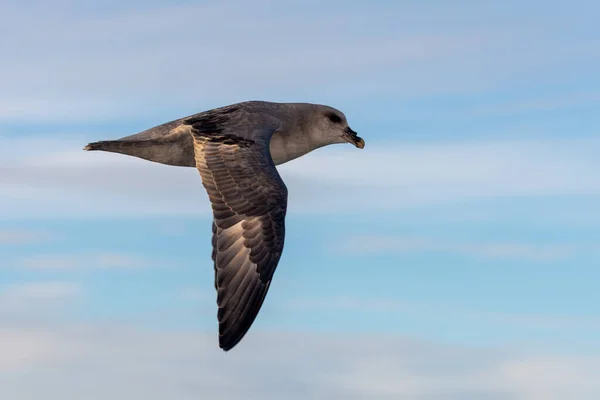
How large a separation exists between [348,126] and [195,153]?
4.41 metres

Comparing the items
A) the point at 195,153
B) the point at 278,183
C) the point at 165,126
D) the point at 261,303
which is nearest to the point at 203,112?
the point at 165,126

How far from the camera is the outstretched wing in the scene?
1455 cm

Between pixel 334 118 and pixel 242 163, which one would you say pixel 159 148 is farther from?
pixel 334 118

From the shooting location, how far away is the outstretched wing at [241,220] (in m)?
14.6

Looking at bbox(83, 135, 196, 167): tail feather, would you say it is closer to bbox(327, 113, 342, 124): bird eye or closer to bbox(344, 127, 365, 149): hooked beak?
bbox(327, 113, 342, 124): bird eye

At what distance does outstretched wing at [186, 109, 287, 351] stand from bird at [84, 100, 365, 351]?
0.02 metres

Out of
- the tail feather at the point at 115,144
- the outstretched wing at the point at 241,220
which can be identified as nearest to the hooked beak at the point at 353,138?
the outstretched wing at the point at 241,220

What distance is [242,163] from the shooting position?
52.9ft

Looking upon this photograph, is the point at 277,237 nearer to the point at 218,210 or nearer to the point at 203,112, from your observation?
the point at 218,210

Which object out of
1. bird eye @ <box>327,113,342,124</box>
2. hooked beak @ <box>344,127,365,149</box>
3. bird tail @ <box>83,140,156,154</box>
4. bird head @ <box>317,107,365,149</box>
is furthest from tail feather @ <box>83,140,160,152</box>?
hooked beak @ <box>344,127,365,149</box>

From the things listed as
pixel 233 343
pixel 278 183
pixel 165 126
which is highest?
pixel 165 126

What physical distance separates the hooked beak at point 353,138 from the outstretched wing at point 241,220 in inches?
130

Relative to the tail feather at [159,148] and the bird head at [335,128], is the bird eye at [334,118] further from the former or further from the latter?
the tail feather at [159,148]

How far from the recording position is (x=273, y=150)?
1870cm
